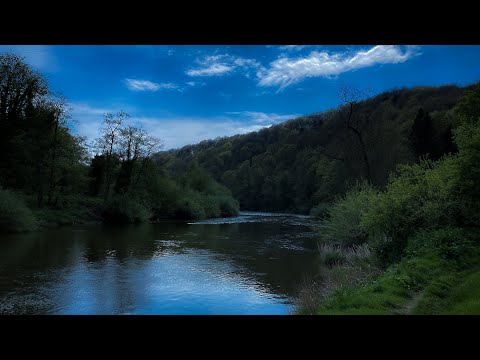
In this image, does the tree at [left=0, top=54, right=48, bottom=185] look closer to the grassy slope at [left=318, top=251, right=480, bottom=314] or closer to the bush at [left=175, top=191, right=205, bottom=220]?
the bush at [left=175, top=191, right=205, bottom=220]

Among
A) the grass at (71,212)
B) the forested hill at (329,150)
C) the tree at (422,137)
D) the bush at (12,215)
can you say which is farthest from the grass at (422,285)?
the tree at (422,137)

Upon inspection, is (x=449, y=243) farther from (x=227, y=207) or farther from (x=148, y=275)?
(x=227, y=207)

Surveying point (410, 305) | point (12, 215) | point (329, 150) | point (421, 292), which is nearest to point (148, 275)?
point (421, 292)

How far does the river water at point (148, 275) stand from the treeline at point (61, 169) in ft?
27.1

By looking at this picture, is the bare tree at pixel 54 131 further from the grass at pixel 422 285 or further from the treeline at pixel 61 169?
the grass at pixel 422 285

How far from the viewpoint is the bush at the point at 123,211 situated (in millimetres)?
33219

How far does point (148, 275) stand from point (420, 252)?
26.9 ft

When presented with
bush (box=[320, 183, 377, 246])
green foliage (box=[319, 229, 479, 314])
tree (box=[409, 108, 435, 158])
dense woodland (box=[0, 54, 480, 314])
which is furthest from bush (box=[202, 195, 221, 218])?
green foliage (box=[319, 229, 479, 314])
